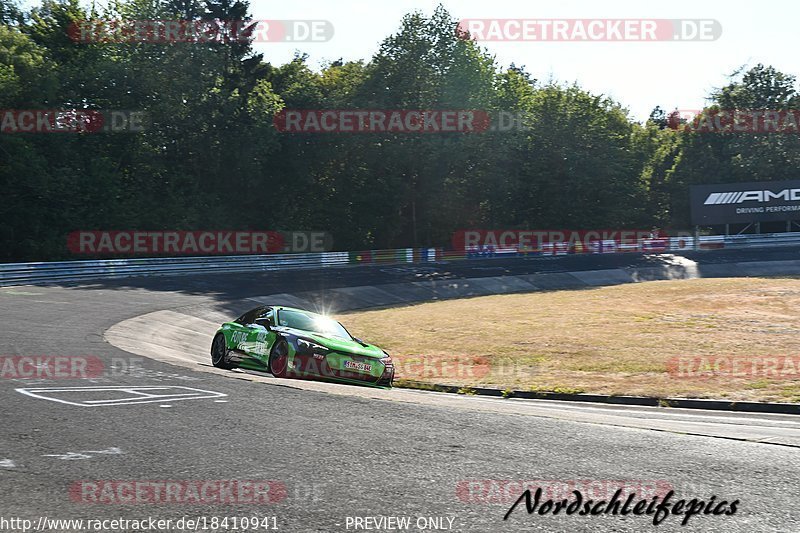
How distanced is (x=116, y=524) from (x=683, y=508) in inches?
152

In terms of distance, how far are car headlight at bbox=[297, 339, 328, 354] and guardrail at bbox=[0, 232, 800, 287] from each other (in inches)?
848

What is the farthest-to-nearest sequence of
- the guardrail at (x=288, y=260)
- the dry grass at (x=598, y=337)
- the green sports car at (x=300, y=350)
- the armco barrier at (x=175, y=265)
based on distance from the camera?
the guardrail at (x=288, y=260) → the armco barrier at (x=175, y=265) → the dry grass at (x=598, y=337) → the green sports car at (x=300, y=350)

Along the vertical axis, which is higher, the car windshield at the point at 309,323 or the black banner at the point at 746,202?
the black banner at the point at 746,202

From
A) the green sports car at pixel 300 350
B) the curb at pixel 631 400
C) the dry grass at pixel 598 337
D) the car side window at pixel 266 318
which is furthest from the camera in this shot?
the dry grass at pixel 598 337
